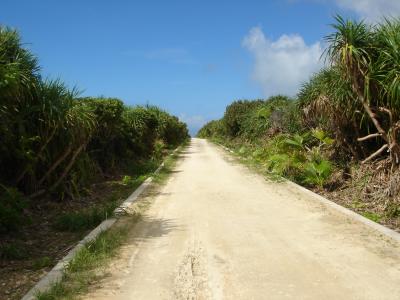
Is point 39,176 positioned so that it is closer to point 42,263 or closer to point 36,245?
point 36,245

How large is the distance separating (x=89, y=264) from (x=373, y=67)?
800 cm

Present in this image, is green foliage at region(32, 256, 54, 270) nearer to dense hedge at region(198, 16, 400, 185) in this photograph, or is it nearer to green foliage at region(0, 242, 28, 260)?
green foliage at region(0, 242, 28, 260)

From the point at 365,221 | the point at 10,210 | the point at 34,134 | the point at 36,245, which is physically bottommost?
the point at 36,245

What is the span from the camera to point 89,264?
5.77 metres

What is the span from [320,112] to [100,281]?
990 cm

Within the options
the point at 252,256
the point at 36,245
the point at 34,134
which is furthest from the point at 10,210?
the point at 252,256

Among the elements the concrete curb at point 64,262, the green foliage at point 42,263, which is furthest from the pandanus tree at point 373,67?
the green foliage at point 42,263

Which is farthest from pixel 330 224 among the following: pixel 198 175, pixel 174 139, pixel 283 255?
pixel 174 139

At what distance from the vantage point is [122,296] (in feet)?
15.8

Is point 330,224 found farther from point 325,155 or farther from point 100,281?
point 325,155

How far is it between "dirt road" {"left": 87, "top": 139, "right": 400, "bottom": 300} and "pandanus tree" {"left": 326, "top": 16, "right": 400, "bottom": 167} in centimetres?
244

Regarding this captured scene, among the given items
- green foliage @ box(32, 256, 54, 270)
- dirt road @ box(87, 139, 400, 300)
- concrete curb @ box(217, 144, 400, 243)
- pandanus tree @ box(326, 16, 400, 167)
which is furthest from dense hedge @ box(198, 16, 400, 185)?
green foliage @ box(32, 256, 54, 270)

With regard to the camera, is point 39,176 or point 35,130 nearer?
point 35,130

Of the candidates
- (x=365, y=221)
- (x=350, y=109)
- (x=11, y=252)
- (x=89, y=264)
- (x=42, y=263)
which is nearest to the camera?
(x=89, y=264)
